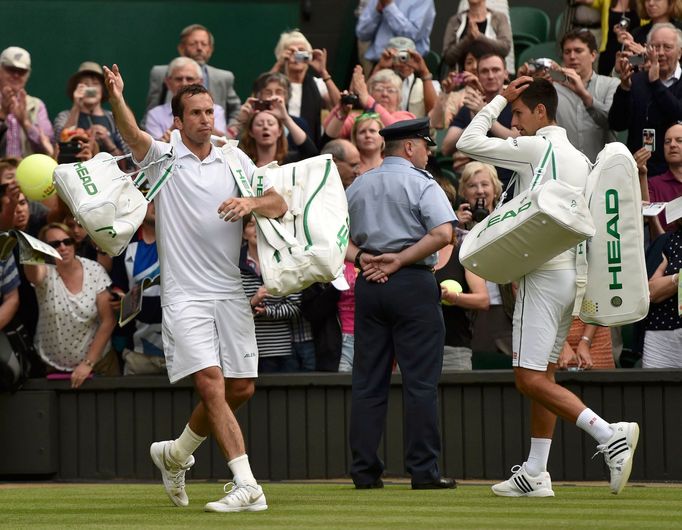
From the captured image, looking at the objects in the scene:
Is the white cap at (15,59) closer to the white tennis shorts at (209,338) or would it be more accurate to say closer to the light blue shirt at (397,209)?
the light blue shirt at (397,209)

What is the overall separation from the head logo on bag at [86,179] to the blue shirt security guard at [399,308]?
6.66 feet

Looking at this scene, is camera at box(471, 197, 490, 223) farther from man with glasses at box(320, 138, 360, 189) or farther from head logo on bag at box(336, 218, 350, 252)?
head logo on bag at box(336, 218, 350, 252)

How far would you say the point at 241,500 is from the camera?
316 inches

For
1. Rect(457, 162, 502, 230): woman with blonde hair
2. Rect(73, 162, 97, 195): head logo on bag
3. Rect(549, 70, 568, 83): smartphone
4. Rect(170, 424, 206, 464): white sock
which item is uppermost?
Rect(549, 70, 568, 83): smartphone

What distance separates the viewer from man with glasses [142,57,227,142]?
13.5 meters

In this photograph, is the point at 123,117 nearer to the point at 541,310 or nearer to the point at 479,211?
the point at 541,310

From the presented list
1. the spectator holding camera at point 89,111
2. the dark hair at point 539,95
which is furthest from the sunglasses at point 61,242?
the dark hair at point 539,95

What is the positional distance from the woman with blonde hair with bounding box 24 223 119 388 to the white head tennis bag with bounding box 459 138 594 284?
3835 millimetres

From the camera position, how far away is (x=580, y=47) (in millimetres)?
13086

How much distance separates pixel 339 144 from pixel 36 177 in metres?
2.44

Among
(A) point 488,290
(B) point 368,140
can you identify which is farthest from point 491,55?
(A) point 488,290

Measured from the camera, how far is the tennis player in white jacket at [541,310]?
27.8ft

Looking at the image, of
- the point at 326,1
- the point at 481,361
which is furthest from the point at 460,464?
the point at 326,1

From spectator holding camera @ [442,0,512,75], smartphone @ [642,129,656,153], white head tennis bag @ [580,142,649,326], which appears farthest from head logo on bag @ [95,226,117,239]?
spectator holding camera @ [442,0,512,75]
